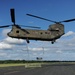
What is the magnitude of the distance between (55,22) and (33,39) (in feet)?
19.1

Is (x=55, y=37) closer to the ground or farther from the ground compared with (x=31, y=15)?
closer to the ground

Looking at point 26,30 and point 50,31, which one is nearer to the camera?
point 26,30

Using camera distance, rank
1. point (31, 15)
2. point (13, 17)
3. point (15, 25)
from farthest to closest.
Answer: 1. point (15, 25)
2. point (13, 17)
3. point (31, 15)

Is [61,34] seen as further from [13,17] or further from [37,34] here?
[13,17]

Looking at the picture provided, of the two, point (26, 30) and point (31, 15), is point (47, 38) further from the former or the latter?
point (31, 15)

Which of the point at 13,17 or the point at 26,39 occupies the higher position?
the point at 13,17

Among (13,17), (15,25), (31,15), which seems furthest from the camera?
(15,25)

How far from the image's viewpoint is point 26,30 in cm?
4116

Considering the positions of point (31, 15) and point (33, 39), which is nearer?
point (31, 15)

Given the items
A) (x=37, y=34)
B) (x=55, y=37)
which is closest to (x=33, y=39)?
(x=37, y=34)

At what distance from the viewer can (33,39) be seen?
41031mm

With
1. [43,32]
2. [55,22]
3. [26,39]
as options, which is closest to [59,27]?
[55,22]

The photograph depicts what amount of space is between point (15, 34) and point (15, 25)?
2.28 m

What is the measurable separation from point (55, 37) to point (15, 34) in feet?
20.3
